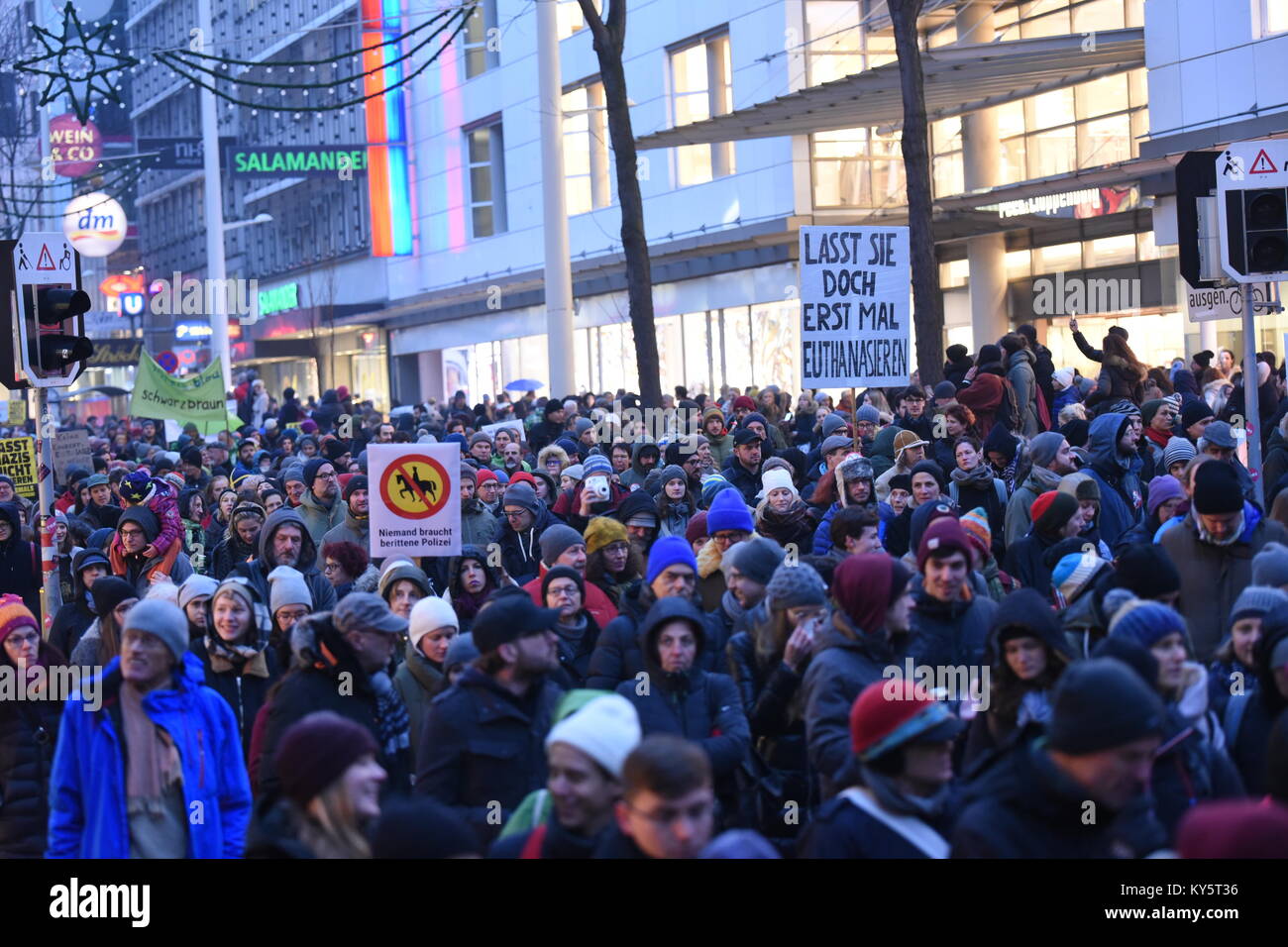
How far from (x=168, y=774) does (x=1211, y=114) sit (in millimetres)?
19561

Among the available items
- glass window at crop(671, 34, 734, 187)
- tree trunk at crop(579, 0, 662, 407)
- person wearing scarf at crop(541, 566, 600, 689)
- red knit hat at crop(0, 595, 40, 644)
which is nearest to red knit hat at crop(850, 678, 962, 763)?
person wearing scarf at crop(541, 566, 600, 689)

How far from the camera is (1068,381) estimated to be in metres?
17.5

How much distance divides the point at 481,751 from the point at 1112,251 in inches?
928

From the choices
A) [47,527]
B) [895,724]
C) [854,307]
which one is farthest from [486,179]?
[895,724]

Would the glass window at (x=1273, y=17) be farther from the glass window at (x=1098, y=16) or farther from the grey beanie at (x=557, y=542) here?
the grey beanie at (x=557, y=542)

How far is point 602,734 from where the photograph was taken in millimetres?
4812

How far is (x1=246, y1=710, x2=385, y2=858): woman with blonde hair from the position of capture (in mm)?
4543

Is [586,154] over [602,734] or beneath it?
over

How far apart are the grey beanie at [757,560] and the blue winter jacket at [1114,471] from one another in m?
3.25

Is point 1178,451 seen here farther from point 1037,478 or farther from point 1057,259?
point 1057,259

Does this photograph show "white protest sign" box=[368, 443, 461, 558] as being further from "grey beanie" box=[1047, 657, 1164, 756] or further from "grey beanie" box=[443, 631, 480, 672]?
"grey beanie" box=[1047, 657, 1164, 756]

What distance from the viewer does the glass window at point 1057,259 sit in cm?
2897
